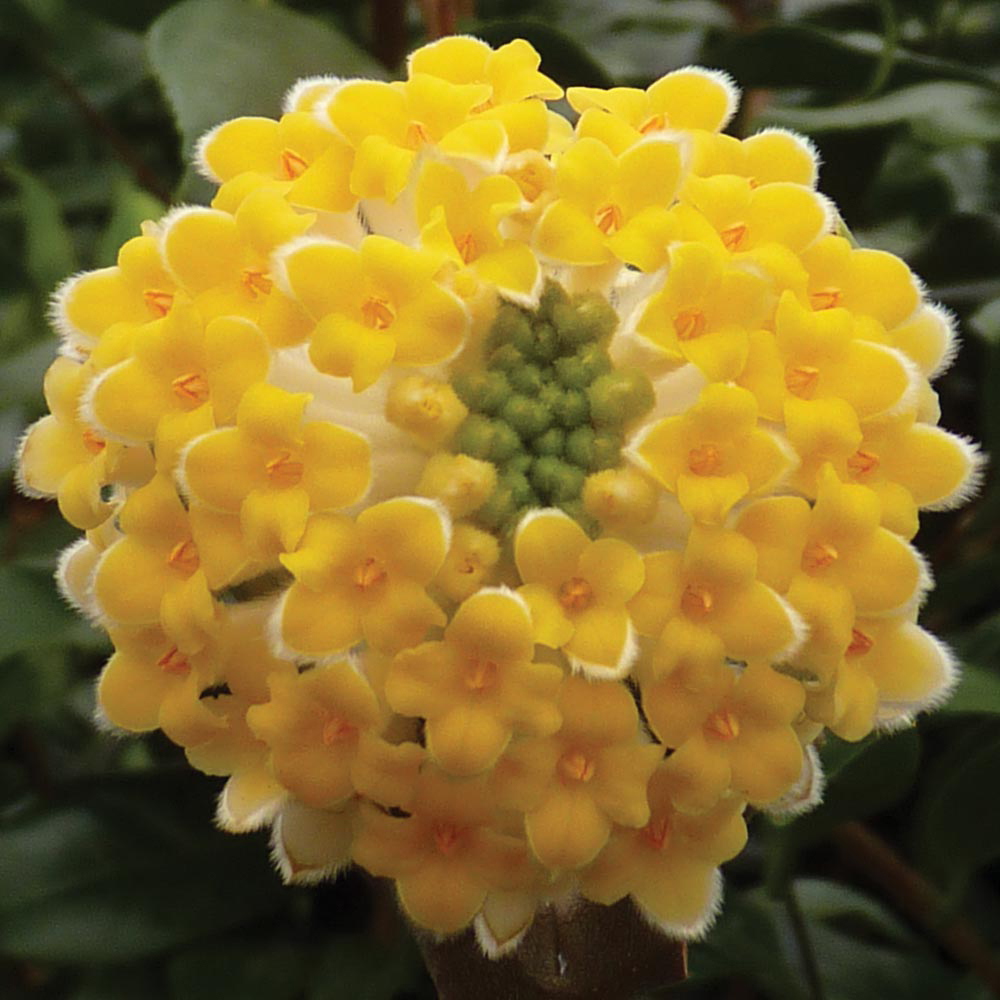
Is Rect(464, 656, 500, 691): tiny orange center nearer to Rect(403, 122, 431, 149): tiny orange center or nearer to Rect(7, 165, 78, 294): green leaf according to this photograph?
Rect(403, 122, 431, 149): tiny orange center

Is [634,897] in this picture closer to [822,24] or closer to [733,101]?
[733,101]

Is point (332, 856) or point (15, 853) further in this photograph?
point (15, 853)

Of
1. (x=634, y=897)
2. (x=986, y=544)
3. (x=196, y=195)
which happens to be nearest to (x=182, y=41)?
(x=196, y=195)

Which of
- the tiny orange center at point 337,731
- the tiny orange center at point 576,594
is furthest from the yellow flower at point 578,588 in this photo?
the tiny orange center at point 337,731

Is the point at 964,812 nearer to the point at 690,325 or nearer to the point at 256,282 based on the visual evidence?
the point at 690,325

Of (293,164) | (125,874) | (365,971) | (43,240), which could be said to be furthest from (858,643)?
(43,240)

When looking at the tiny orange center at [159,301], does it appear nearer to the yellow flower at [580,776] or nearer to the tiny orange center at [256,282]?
the tiny orange center at [256,282]
